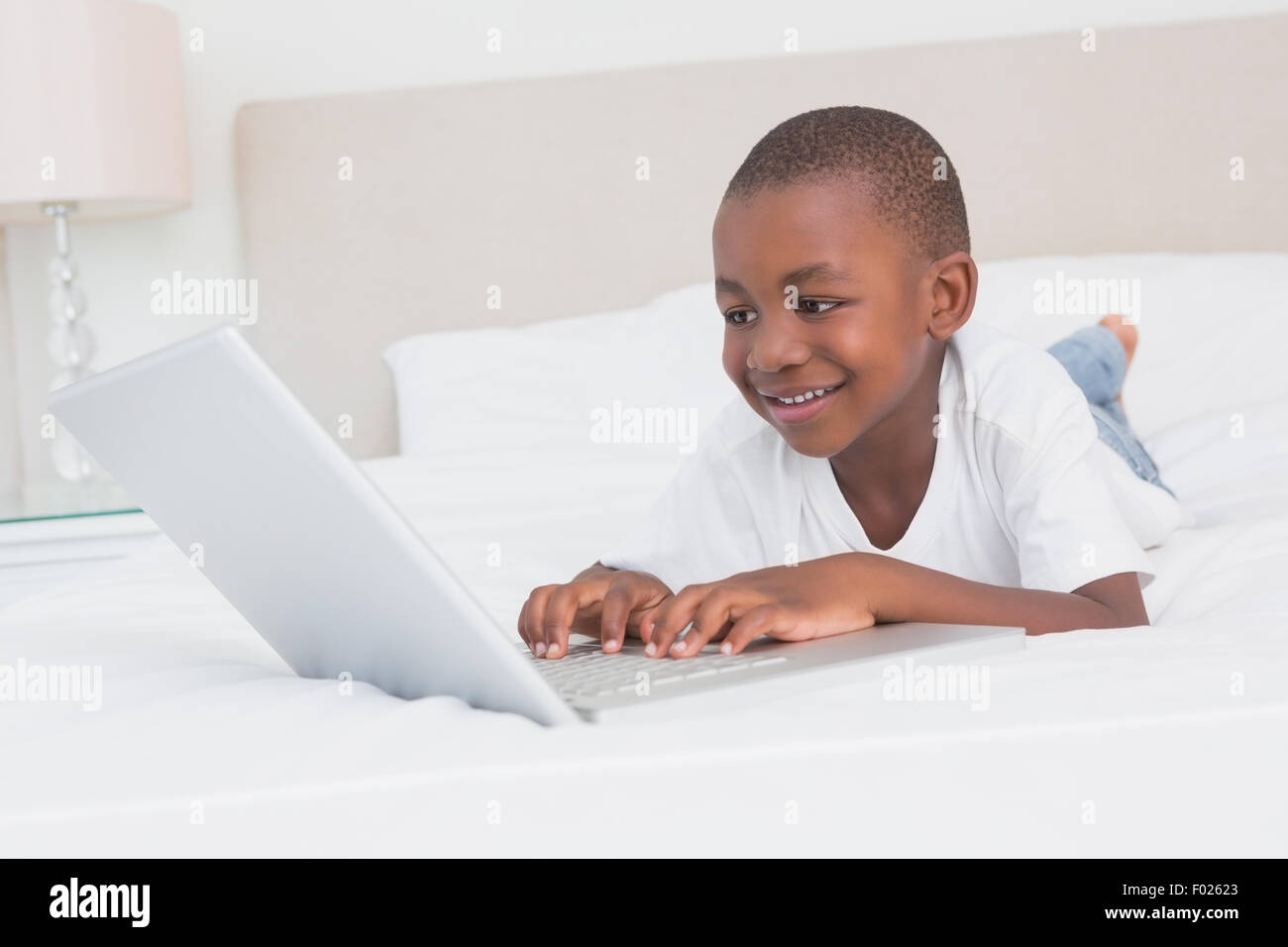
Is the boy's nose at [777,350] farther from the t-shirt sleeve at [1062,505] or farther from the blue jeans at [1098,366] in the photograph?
the blue jeans at [1098,366]

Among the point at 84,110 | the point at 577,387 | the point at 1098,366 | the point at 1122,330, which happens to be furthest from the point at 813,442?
the point at 84,110

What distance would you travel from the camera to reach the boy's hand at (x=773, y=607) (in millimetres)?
690

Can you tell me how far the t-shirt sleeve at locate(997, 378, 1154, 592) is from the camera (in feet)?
2.94

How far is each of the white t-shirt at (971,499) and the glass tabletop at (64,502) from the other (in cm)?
108

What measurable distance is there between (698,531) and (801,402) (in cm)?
20

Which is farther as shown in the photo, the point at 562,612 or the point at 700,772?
the point at 562,612

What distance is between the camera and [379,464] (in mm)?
1732

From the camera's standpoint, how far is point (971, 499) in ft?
3.37

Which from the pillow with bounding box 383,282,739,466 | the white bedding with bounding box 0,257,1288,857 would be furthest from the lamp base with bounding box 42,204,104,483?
the white bedding with bounding box 0,257,1288,857

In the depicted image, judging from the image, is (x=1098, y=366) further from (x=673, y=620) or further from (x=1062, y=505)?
(x=673, y=620)

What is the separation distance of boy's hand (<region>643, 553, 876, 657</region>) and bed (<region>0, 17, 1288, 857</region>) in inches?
3.8

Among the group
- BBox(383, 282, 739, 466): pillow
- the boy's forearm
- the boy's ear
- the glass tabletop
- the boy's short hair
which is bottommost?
the glass tabletop

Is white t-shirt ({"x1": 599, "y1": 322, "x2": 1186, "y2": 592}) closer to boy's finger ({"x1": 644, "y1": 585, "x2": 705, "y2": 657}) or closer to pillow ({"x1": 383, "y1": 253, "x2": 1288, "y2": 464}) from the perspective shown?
boy's finger ({"x1": 644, "y1": 585, "x2": 705, "y2": 657})
